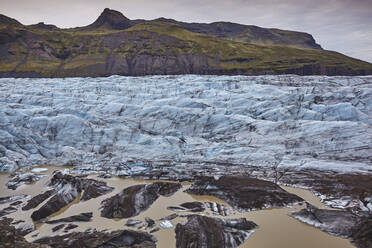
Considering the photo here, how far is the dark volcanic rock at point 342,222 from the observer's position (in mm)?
9500

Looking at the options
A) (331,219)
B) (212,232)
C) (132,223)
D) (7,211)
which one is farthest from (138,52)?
(331,219)

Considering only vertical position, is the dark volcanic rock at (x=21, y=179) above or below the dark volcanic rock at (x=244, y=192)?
below

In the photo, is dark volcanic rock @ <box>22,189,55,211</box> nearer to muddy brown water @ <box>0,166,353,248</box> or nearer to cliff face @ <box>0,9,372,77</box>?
muddy brown water @ <box>0,166,353,248</box>

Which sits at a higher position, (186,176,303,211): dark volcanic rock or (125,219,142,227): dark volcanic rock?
(186,176,303,211): dark volcanic rock

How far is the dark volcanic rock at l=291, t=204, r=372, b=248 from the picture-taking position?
950 cm

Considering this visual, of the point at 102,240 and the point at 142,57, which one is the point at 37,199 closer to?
the point at 102,240

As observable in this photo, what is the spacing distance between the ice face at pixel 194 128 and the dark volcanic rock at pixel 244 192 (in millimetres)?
3540

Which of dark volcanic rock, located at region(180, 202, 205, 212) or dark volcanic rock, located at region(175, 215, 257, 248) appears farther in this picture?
dark volcanic rock, located at region(180, 202, 205, 212)

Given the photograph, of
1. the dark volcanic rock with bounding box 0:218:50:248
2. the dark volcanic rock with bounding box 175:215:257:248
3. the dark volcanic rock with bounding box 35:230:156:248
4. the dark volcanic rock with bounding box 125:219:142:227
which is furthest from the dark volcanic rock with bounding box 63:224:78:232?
the dark volcanic rock with bounding box 175:215:257:248

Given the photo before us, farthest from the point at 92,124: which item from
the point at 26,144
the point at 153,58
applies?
the point at 153,58

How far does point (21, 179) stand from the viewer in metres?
16.3

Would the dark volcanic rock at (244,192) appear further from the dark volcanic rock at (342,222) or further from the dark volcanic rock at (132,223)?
the dark volcanic rock at (132,223)

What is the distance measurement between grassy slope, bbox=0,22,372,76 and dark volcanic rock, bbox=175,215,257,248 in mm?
75713

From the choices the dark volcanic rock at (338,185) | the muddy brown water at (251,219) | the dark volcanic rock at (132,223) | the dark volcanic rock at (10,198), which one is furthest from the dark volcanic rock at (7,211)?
the dark volcanic rock at (338,185)
